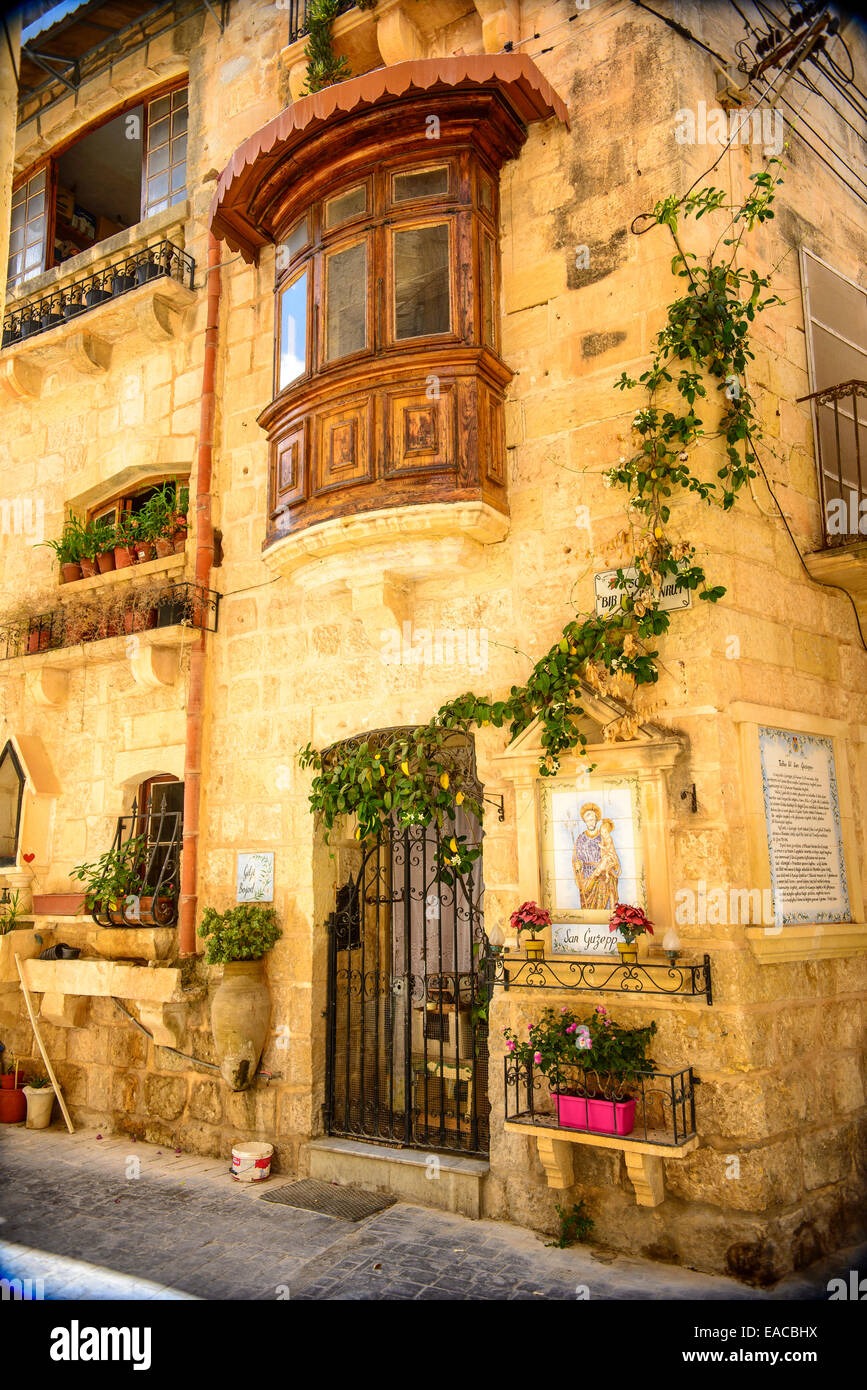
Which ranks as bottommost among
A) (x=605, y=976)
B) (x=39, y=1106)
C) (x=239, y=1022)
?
(x=39, y=1106)

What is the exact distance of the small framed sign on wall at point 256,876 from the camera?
696 cm

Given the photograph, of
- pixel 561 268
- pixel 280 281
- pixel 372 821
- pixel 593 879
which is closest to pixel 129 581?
pixel 280 281

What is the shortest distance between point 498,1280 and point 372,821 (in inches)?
103

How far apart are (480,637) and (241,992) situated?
2956 millimetres

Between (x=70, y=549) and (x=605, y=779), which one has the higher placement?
(x=70, y=549)

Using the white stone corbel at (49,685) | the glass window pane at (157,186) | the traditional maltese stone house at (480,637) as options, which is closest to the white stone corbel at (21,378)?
the traditional maltese stone house at (480,637)

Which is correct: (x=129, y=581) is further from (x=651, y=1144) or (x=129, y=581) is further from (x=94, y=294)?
(x=651, y=1144)

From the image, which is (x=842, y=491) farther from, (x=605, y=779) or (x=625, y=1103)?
(x=625, y=1103)

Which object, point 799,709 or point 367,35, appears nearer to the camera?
point 799,709

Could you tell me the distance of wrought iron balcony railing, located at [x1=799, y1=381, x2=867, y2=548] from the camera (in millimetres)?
6191

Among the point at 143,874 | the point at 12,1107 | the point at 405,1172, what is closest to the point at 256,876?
the point at 143,874

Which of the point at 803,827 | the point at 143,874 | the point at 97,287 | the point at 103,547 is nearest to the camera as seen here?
the point at 803,827

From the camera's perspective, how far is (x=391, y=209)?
6242mm

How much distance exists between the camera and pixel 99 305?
28.7 feet
